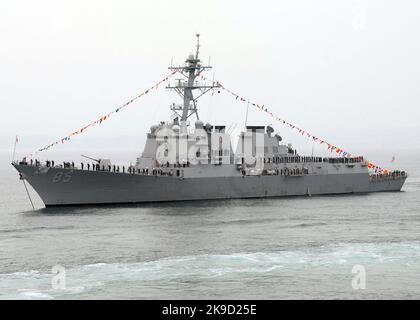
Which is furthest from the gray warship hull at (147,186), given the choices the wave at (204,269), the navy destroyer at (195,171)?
the wave at (204,269)

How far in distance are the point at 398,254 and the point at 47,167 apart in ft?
76.3

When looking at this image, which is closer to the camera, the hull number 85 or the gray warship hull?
the hull number 85

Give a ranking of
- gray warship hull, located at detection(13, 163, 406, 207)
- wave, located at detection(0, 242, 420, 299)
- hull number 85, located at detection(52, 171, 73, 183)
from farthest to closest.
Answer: gray warship hull, located at detection(13, 163, 406, 207) → hull number 85, located at detection(52, 171, 73, 183) → wave, located at detection(0, 242, 420, 299)

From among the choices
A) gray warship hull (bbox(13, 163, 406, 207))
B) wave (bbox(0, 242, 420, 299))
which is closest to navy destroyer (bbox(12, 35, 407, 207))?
gray warship hull (bbox(13, 163, 406, 207))

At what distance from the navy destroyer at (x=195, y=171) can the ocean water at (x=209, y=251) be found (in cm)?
161

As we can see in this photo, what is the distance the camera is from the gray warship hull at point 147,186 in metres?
42.8

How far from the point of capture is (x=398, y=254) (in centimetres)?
2795

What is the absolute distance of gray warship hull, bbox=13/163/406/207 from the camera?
1686 inches

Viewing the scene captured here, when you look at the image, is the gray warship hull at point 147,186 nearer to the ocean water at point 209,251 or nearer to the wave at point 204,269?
the ocean water at point 209,251

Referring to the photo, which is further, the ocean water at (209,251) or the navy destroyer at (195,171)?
the navy destroyer at (195,171)

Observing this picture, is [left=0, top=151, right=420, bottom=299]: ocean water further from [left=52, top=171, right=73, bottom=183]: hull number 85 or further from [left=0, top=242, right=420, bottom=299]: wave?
[left=52, top=171, right=73, bottom=183]: hull number 85

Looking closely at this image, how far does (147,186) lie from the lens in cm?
4503
